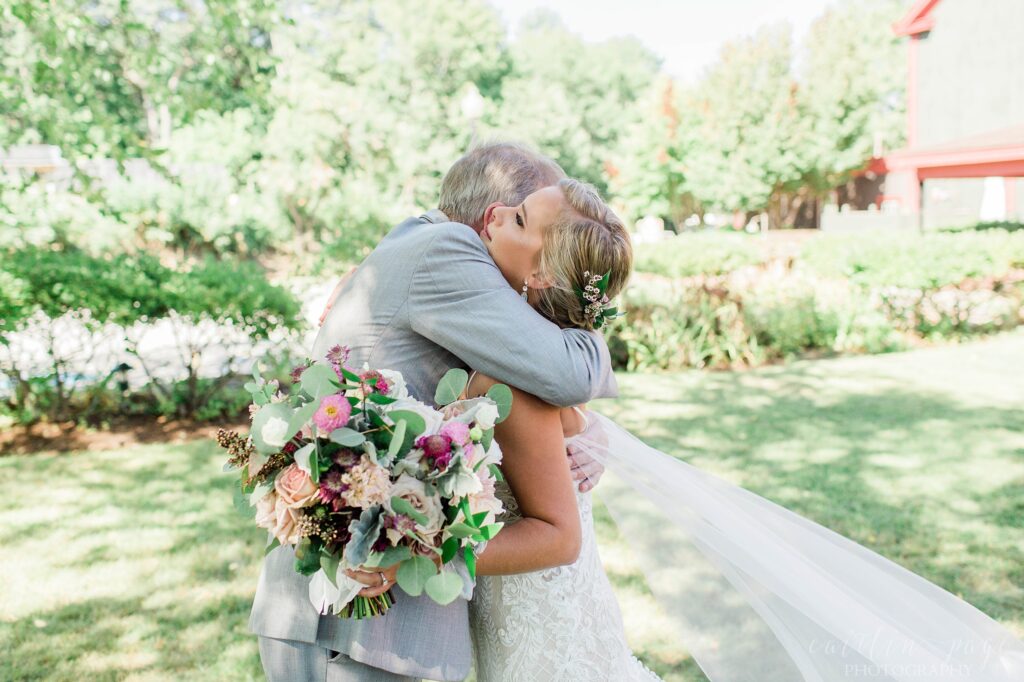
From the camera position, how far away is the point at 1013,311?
12.4 meters

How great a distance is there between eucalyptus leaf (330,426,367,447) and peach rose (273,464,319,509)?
0.10 m

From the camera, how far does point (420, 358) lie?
2.11 m

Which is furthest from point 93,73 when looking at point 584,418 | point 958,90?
point 958,90

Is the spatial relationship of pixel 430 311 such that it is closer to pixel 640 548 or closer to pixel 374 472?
pixel 374 472

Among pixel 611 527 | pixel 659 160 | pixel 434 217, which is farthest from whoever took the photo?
pixel 659 160

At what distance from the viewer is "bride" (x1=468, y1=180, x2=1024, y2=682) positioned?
7.13 ft

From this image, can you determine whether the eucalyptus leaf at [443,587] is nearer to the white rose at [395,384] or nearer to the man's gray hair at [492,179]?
the white rose at [395,384]

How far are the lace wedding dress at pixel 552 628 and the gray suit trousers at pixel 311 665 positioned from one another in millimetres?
399

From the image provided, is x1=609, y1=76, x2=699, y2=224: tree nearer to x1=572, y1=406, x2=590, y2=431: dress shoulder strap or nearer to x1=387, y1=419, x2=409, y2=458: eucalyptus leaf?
x1=572, y1=406, x2=590, y2=431: dress shoulder strap

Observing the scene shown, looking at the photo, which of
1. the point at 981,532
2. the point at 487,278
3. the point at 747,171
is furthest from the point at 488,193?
the point at 747,171

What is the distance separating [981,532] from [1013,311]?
28.4ft

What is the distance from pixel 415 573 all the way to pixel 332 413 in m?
0.38

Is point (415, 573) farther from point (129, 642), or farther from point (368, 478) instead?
point (129, 642)

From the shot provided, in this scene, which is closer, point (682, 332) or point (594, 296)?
point (594, 296)
